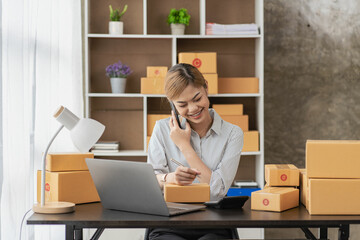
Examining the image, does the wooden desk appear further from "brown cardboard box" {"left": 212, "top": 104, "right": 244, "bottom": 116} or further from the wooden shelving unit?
the wooden shelving unit

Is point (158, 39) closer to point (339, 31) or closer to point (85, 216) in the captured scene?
point (339, 31)

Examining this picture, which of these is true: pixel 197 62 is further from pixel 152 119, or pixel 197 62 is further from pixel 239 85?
pixel 152 119

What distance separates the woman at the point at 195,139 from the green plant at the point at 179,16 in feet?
5.25

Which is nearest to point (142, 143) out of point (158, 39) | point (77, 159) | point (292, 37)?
point (158, 39)

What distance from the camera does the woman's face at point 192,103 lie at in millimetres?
2479

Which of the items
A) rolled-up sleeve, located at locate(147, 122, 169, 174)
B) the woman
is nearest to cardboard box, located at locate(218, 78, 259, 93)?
the woman

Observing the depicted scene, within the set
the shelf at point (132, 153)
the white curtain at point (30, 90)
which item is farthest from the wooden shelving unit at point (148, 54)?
the white curtain at point (30, 90)

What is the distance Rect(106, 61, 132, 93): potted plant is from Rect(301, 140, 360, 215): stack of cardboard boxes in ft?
8.13

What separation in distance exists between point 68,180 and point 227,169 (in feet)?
2.65

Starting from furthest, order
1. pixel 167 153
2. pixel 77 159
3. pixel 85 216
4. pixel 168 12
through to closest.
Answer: pixel 168 12, pixel 167 153, pixel 77 159, pixel 85 216

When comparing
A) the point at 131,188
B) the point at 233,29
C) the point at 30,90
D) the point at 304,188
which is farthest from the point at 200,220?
the point at 233,29

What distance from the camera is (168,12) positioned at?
14.2ft

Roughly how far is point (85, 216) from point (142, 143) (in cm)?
253

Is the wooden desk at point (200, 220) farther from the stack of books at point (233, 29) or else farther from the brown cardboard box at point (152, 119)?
the stack of books at point (233, 29)
